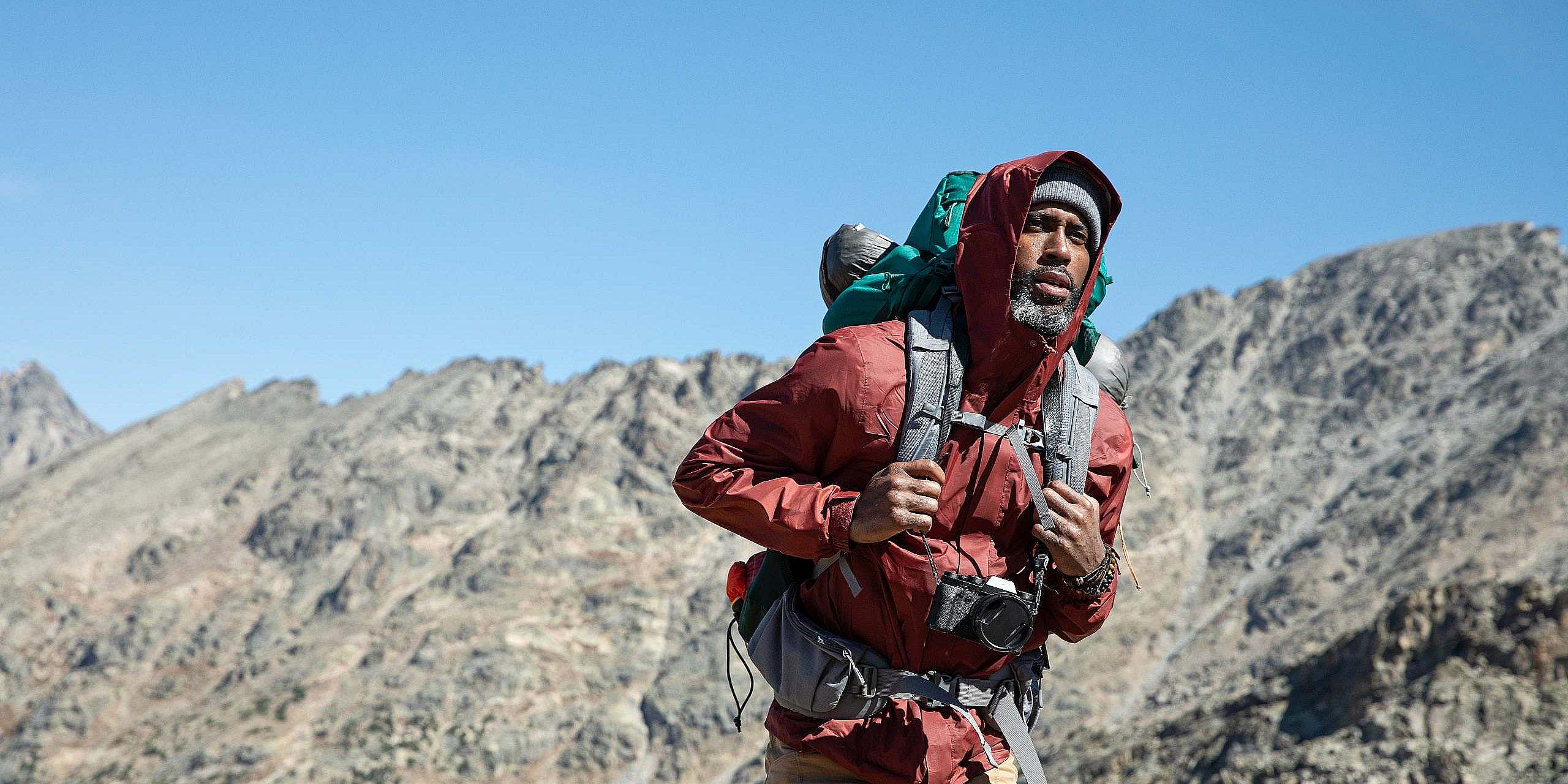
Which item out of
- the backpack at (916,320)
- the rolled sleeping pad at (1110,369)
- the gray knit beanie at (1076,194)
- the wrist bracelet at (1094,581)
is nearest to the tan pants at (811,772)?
the backpack at (916,320)

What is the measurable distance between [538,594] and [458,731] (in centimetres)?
2271

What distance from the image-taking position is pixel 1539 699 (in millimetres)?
30844

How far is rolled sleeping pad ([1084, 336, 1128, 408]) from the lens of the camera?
5477mm

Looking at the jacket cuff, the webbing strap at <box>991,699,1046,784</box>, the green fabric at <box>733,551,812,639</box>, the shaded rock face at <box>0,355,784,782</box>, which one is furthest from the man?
the shaded rock face at <box>0,355,784,782</box>

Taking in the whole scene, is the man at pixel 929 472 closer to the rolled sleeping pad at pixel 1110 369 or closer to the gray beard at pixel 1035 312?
the gray beard at pixel 1035 312

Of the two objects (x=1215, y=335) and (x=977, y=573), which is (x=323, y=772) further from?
(x=1215, y=335)

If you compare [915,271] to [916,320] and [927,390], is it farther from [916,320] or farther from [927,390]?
[927,390]

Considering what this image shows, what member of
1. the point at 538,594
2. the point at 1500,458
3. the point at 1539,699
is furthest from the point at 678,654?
the point at 1539,699

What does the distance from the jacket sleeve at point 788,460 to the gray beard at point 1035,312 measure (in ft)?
2.00

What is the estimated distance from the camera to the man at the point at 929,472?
14.9ft

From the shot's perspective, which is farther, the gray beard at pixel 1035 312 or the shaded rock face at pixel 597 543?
the shaded rock face at pixel 597 543

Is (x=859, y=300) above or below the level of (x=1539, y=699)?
below

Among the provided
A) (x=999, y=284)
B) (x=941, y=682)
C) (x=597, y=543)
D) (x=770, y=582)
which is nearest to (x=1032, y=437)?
(x=999, y=284)

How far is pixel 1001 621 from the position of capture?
462 centimetres
